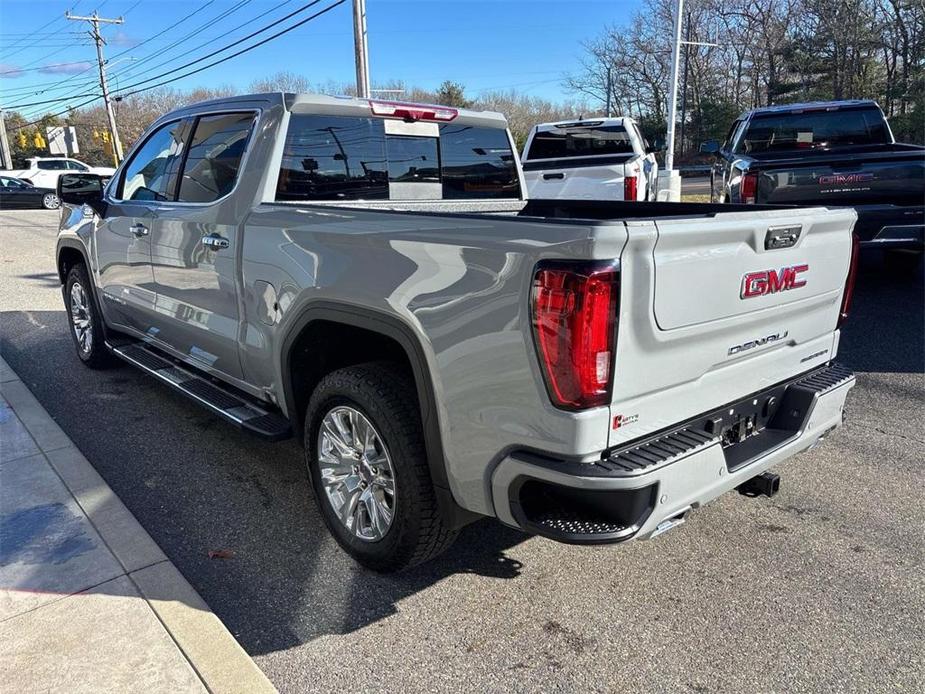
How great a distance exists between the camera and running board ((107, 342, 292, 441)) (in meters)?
3.48

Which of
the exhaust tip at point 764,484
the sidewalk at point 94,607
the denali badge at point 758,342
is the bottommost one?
the sidewalk at point 94,607

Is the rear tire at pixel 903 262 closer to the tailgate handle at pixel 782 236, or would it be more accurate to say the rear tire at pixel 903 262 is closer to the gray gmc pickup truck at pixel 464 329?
the gray gmc pickup truck at pixel 464 329

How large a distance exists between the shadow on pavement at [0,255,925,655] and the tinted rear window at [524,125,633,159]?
591 cm

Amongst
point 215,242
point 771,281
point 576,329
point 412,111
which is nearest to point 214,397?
point 215,242

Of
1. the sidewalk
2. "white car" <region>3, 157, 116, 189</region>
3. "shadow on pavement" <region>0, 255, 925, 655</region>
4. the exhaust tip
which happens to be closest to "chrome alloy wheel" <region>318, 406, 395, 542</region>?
"shadow on pavement" <region>0, 255, 925, 655</region>

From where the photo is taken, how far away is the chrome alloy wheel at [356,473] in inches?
115

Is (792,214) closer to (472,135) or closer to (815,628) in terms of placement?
(815,628)

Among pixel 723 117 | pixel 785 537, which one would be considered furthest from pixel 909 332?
pixel 723 117

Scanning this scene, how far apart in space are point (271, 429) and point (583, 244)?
6.62 feet

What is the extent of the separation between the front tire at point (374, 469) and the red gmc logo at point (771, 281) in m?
1.29

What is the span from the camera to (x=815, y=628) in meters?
2.66

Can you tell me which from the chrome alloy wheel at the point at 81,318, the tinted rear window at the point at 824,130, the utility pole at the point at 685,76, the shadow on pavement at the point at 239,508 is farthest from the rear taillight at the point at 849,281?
the utility pole at the point at 685,76

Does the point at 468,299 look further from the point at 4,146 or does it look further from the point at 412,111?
the point at 4,146

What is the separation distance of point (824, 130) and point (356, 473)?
806 cm
